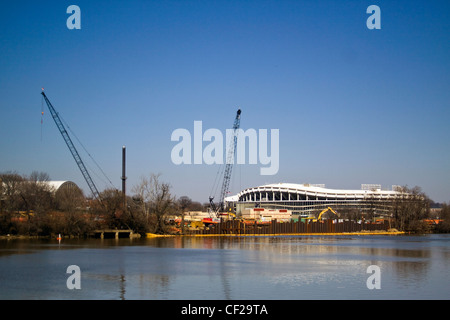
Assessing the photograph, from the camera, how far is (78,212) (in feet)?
314

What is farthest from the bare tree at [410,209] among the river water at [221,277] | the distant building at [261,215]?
the river water at [221,277]

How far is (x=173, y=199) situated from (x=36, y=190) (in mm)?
29812

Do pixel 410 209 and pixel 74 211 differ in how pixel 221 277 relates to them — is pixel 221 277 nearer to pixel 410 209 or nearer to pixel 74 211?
pixel 74 211

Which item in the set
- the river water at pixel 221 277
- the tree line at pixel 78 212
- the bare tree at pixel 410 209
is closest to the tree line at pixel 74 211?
the tree line at pixel 78 212

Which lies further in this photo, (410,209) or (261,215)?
(261,215)

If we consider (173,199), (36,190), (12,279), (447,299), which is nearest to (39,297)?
(12,279)

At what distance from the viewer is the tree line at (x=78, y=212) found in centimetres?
9156

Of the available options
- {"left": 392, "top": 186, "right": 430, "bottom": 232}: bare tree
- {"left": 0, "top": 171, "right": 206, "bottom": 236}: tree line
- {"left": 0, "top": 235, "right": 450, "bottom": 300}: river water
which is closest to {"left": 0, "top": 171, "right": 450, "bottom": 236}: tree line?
{"left": 0, "top": 171, "right": 206, "bottom": 236}: tree line

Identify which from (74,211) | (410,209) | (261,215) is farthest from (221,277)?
(261,215)

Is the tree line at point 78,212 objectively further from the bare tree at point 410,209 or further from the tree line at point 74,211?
the bare tree at point 410,209

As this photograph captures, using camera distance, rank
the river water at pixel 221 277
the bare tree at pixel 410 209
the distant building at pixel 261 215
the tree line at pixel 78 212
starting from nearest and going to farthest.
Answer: the river water at pixel 221 277
the tree line at pixel 78 212
the bare tree at pixel 410 209
the distant building at pixel 261 215

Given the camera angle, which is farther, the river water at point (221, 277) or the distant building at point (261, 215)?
the distant building at point (261, 215)

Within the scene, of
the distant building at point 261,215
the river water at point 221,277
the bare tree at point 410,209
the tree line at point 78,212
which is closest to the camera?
the river water at point 221,277

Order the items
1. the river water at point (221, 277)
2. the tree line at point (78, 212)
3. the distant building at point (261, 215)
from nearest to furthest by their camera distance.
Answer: the river water at point (221, 277) → the tree line at point (78, 212) → the distant building at point (261, 215)
